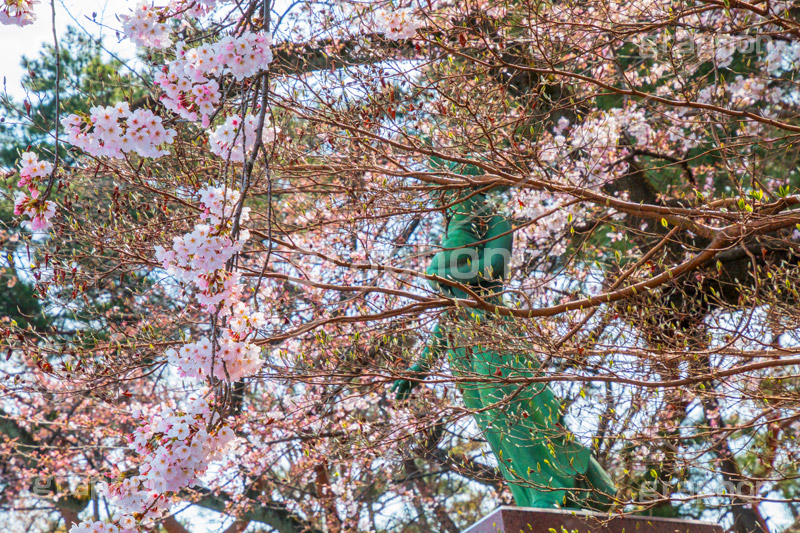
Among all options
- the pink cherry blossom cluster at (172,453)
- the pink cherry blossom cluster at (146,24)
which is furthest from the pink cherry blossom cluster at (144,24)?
the pink cherry blossom cluster at (172,453)

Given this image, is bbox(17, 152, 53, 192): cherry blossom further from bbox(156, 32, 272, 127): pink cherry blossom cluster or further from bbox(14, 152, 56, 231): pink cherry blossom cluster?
bbox(156, 32, 272, 127): pink cherry blossom cluster

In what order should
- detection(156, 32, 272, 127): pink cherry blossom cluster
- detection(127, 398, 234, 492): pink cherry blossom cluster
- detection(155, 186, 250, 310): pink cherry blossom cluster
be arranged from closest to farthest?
1. detection(127, 398, 234, 492): pink cherry blossom cluster
2. detection(155, 186, 250, 310): pink cherry blossom cluster
3. detection(156, 32, 272, 127): pink cherry blossom cluster

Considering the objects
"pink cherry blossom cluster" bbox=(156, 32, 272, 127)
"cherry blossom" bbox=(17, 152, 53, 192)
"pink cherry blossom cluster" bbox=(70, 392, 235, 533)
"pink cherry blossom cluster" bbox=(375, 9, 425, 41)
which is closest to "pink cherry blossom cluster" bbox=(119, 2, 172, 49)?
"pink cherry blossom cluster" bbox=(156, 32, 272, 127)

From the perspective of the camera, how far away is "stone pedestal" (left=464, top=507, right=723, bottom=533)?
299cm

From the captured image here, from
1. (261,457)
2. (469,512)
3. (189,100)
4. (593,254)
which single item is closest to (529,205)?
(593,254)

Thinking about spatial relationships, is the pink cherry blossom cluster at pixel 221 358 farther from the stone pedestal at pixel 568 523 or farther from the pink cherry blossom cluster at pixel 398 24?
the pink cherry blossom cluster at pixel 398 24

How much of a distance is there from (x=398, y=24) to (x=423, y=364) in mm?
1553

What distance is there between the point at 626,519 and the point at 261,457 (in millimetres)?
4410

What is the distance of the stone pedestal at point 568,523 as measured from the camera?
299 cm

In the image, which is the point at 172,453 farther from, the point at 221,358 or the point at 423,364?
the point at 423,364

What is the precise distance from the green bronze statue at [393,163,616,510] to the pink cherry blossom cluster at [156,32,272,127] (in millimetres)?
1214

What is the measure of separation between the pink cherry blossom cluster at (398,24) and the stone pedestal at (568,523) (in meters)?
2.08

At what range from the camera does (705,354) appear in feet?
10.2

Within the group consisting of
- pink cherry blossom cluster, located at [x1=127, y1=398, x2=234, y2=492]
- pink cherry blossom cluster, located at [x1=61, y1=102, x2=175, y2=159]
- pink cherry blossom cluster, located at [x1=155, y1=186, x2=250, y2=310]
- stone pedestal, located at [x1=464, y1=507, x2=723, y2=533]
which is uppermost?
pink cherry blossom cluster, located at [x1=61, y1=102, x2=175, y2=159]
